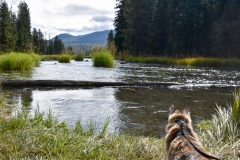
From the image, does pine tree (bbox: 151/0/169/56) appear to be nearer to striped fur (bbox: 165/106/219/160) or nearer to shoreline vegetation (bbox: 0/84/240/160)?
shoreline vegetation (bbox: 0/84/240/160)

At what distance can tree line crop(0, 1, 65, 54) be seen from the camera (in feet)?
84.2

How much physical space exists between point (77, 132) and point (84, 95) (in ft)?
13.8

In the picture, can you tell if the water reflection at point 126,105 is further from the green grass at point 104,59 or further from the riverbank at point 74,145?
the green grass at point 104,59

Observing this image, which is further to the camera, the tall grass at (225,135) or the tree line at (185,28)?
the tree line at (185,28)

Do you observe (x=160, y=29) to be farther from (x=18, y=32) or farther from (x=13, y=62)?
(x=18, y=32)

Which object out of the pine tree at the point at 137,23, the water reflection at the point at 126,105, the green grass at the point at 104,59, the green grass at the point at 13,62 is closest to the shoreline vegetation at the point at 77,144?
the water reflection at the point at 126,105

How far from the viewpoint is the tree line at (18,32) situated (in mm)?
25663

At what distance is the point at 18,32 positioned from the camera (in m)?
61.0

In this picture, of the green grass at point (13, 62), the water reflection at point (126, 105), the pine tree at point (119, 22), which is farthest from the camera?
the pine tree at point (119, 22)

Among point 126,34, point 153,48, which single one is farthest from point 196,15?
point 126,34

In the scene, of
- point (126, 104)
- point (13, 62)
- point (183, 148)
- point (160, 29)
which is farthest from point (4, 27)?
point (183, 148)

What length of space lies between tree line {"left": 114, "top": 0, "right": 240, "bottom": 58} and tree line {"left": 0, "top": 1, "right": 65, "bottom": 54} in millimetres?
13444

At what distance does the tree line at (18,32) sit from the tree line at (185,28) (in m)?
13.4

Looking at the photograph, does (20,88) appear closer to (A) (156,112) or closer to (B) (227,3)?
(A) (156,112)
